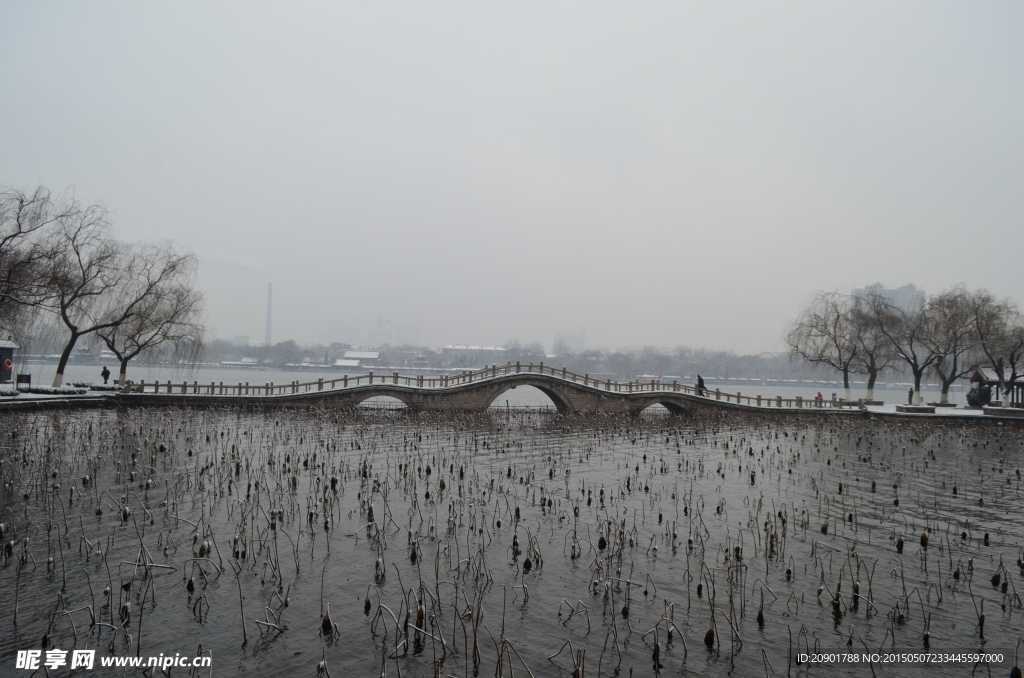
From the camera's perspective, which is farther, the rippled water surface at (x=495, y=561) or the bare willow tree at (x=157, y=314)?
the bare willow tree at (x=157, y=314)

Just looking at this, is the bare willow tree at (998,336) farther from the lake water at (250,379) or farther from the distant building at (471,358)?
the distant building at (471,358)

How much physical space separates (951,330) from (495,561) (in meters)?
42.8

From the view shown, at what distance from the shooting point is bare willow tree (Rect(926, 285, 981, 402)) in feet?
133

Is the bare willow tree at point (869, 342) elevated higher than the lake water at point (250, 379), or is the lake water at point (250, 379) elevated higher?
the bare willow tree at point (869, 342)

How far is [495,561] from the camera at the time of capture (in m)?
9.16

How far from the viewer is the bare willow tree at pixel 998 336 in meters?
39.8

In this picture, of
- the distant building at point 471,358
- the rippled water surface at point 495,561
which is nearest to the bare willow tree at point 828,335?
the rippled water surface at point 495,561

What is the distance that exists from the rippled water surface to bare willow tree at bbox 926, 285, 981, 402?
27.6 meters

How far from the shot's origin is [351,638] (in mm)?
6688

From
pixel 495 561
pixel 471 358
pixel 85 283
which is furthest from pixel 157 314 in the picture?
pixel 471 358

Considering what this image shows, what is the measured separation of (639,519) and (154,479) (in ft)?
33.6

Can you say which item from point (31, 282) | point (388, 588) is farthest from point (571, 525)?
point (31, 282)

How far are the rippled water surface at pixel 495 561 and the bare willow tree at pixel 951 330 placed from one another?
27554 mm

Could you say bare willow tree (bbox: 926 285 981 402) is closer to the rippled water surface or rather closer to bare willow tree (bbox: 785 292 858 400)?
bare willow tree (bbox: 785 292 858 400)
